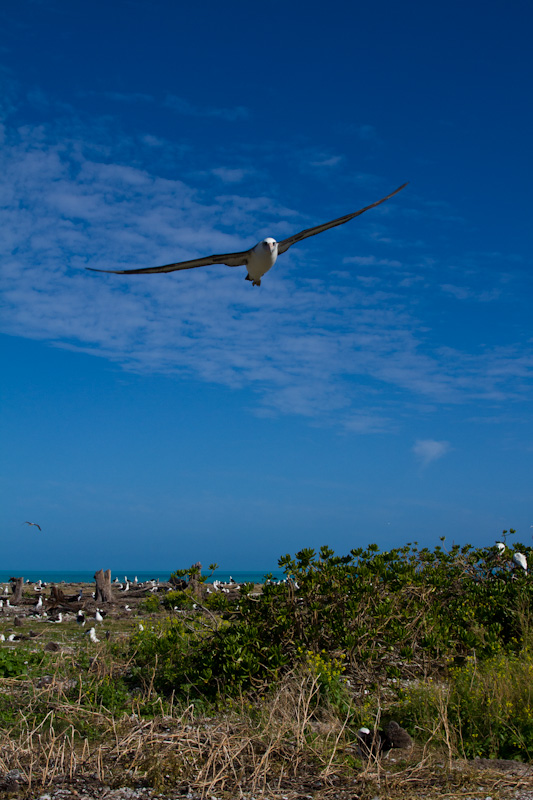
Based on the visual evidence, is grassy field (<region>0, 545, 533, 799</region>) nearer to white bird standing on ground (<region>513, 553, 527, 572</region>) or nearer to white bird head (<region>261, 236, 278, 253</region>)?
white bird standing on ground (<region>513, 553, 527, 572</region>)

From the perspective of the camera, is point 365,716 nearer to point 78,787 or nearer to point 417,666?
point 417,666

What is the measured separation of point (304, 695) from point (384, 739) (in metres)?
0.78

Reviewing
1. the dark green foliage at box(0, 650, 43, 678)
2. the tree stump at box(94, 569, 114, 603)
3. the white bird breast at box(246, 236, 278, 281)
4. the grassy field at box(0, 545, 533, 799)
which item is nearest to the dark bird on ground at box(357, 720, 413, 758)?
the grassy field at box(0, 545, 533, 799)

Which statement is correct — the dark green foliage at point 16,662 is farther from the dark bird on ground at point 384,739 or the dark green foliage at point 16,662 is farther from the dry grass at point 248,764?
the dark bird on ground at point 384,739

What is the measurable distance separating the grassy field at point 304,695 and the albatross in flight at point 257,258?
3749 millimetres

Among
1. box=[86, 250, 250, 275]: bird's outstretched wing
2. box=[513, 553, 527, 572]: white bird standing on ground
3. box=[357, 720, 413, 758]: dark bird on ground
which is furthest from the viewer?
box=[513, 553, 527, 572]: white bird standing on ground

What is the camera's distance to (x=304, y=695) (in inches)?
223

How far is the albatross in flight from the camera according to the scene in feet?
25.5

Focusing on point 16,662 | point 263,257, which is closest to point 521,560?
point 263,257

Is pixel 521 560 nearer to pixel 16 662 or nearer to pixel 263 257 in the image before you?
pixel 263 257

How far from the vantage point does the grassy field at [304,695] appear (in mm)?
4848

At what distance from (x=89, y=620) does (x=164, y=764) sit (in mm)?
11869

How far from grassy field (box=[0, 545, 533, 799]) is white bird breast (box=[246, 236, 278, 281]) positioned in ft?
12.2

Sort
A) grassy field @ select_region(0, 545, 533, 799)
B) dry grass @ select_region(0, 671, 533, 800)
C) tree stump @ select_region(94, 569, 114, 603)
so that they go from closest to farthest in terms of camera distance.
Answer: dry grass @ select_region(0, 671, 533, 800) < grassy field @ select_region(0, 545, 533, 799) < tree stump @ select_region(94, 569, 114, 603)
